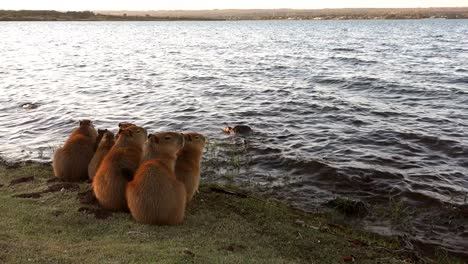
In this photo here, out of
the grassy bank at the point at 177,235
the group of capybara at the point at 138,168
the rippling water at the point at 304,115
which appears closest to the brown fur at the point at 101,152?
the group of capybara at the point at 138,168

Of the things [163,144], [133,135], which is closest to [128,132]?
[133,135]

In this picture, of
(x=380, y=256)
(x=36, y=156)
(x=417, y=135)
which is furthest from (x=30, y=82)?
(x=380, y=256)

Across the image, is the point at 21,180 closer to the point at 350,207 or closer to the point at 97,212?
the point at 97,212

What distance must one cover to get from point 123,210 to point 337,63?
117 ft

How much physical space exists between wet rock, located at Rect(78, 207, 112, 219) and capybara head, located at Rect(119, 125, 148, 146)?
1.31 m

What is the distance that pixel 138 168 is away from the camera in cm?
750

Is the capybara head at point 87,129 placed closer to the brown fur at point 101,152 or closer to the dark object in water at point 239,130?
the brown fur at point 101,152

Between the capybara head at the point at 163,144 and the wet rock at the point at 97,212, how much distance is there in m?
1.16

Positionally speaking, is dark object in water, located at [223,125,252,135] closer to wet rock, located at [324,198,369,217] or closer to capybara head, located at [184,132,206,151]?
wet rock, located at [324,198,369,217]

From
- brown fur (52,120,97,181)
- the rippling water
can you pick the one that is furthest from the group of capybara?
the rippling water

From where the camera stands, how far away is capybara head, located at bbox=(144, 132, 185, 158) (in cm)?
809

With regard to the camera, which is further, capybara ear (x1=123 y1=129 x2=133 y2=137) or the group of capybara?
capybara ear (x1=123 y1=129 x2=133 y2=137)

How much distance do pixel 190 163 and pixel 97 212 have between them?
1.85 meters

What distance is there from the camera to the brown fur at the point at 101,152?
29.2 ft
